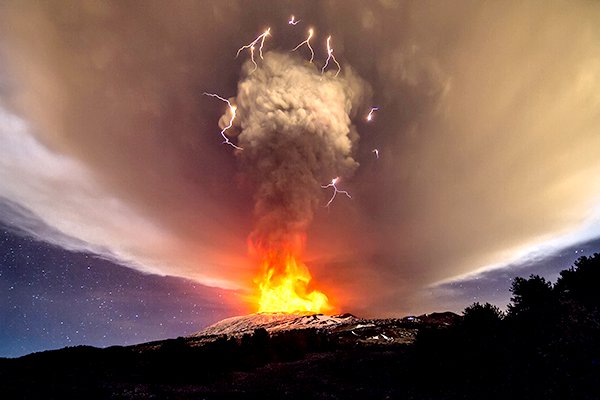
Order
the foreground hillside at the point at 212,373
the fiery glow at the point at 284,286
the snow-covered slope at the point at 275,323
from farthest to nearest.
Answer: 1. the fiery glow at the point at 284,286
2. the snow-covered slope at the point at 275,323
3. the foreground hillside at the point at 212,373

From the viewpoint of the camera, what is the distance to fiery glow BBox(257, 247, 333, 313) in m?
76.5

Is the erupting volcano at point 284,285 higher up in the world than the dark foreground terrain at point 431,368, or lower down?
higher up

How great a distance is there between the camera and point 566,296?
12.3 m

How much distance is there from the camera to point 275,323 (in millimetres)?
53781

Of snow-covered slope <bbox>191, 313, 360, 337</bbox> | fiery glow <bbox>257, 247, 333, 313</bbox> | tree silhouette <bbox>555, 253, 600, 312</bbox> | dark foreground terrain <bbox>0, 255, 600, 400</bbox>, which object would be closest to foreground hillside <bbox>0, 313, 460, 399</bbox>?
dark foreground terrain <bbox>0, 255, 600, 400</bbox>

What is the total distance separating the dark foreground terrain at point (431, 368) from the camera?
886 cm

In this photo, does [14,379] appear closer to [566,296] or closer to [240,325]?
[566,296]

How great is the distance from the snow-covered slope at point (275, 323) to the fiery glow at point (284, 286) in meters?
12.6

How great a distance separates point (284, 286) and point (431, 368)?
70879 mm

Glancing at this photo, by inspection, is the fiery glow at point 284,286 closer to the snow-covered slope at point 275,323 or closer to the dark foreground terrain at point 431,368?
the snow-covered slope at point 275,323

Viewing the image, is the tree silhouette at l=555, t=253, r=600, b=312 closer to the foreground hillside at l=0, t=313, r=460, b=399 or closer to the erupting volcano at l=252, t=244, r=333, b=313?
the foreground hillside at l=0, t=313, r=460, b=399

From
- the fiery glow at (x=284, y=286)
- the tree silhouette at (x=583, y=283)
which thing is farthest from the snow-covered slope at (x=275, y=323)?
the tree silhouette at (x=583, y=283)

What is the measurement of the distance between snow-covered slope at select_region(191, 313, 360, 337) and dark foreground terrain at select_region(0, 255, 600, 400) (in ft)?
106

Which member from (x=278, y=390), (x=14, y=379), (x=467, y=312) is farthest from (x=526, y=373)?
(x=14, y=379)
